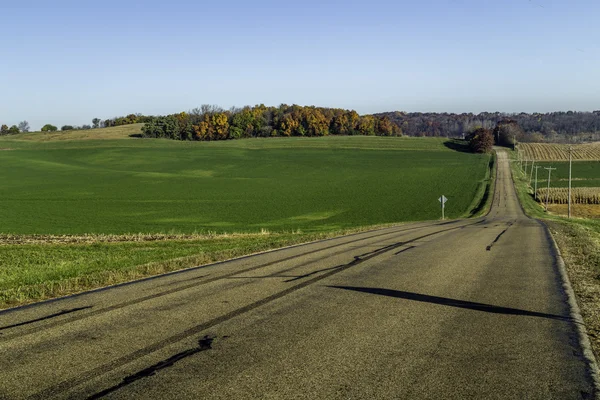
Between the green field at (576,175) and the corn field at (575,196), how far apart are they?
8.25m

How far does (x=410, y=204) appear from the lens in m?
65.6

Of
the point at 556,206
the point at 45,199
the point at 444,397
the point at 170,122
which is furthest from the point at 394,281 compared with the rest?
the point at 170,122

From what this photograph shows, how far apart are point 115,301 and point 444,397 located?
302 inches

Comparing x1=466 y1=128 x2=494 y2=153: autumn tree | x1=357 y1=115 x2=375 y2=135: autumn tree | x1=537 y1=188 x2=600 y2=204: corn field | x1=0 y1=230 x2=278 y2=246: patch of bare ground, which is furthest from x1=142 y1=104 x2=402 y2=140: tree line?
x1=0 y1=230 x2=278 y2=246: patch of bare ground

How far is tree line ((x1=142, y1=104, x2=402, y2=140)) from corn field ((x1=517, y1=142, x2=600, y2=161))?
5644 centimetres

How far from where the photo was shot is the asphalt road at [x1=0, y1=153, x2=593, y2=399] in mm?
6766

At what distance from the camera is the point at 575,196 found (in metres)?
81.7

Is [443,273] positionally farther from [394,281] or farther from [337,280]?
[337,280]

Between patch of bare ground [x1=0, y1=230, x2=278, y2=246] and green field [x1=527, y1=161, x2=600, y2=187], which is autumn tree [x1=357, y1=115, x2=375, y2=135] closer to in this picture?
Answer: green field [x1=527, y1=161, x2=600, y2=187]

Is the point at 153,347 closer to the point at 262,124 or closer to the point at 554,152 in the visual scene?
the point at 554,152

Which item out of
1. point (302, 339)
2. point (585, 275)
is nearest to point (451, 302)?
point (302, 339)

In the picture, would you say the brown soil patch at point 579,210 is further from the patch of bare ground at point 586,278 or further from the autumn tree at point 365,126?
the autumn tree at point 365,126

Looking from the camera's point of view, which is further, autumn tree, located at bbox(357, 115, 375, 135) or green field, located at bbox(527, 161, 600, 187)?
autumn tree, located at bbox(357, 115, 375, 135)

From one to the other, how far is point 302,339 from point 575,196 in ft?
276
